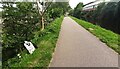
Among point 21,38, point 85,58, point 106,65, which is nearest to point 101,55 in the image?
point 85,58

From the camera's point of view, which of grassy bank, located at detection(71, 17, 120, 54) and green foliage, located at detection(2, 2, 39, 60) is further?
green foliage, located at detection(2, 2, 39, 60)

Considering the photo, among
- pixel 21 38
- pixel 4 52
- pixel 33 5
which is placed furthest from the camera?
pixel 33 5

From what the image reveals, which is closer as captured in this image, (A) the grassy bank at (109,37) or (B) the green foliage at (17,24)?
(A) the grassy bank at (109,37)

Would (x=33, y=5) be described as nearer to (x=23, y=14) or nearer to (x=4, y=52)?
(x=23, y=14)

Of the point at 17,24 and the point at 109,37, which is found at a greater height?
the point at 109,37

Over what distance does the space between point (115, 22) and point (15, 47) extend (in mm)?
8469

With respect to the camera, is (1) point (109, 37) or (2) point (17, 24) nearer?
(1) point (109, 37)

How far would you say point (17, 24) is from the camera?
20984 millimetres

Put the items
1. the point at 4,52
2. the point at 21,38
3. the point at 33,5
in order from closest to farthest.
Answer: the point at 4,52
the point at 21,38
the point at 33,5

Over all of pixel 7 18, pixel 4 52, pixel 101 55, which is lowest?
pixel 4 52

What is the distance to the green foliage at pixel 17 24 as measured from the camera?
18672 millimetres

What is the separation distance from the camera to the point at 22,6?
70.9 feet

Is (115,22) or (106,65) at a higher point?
(106,65)

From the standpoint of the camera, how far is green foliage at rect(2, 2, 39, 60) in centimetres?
1867
